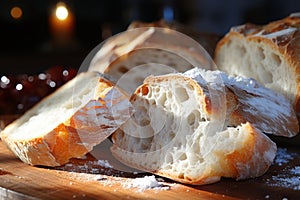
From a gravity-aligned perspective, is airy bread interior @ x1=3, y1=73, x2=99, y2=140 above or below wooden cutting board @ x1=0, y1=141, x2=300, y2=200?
above

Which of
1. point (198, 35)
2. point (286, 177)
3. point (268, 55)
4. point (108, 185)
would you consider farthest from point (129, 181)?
point (198, 35)

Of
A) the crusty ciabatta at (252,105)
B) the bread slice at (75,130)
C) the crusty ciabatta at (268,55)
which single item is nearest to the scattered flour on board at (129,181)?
the bread slice at (75,130)

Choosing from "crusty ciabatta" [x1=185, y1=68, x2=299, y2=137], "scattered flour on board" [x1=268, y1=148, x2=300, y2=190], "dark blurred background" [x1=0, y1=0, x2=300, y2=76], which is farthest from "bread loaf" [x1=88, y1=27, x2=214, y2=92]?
"dark blurred background" [x1=0, y1=0, x2=300, y2=76]

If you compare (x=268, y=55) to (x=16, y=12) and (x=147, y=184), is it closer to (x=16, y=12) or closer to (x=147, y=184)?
(x=147, y=184)

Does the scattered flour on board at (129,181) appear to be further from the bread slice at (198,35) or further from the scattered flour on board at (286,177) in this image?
the bread slice at (198,35)

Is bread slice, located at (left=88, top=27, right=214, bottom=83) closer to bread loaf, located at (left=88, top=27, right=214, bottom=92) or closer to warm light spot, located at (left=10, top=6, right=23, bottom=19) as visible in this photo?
bread loaf, located at (left=88, top=27, right=214, bottom=92)

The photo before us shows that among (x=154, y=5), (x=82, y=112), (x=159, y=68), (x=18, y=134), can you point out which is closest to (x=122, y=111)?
(x=82, y=112)
